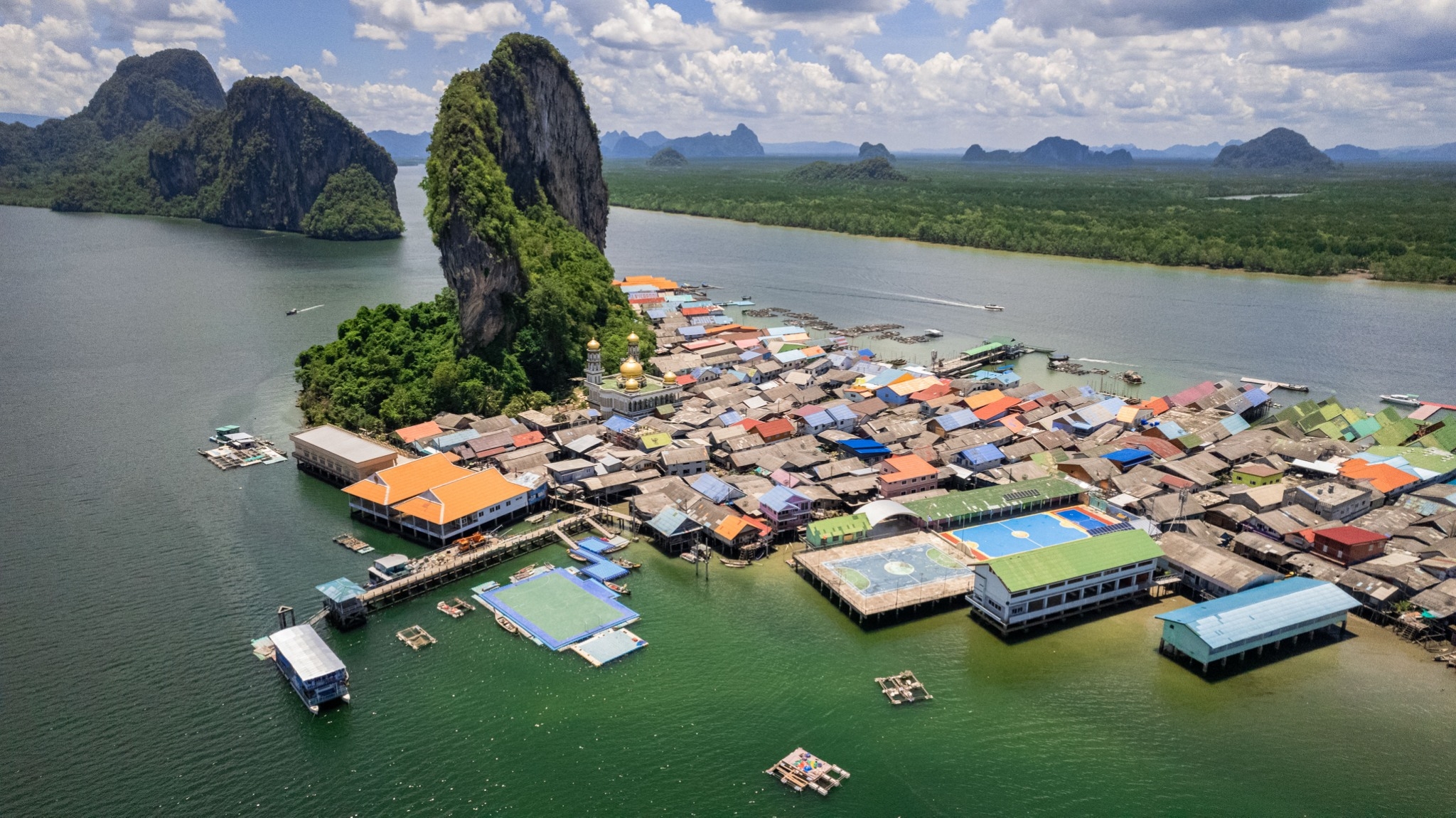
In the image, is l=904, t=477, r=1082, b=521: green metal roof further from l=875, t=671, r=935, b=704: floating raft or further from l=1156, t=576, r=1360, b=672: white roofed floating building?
l=875, t=671, r=935, b=704: floating raft

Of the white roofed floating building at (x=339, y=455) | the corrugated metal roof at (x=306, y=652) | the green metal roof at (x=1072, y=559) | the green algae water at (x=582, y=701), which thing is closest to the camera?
the green algae water at (x=582, y=701)

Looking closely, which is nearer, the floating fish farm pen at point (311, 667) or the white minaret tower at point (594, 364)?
the floating fish farm pen at point (311, 667)

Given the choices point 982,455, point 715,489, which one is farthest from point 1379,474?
point 715,489

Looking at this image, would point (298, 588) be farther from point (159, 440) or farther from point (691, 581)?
point (159, 440)

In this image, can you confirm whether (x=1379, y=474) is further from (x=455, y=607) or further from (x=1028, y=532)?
(x=455, y=607)

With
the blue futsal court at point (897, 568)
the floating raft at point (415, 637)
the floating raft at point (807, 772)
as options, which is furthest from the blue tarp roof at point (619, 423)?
the floating raft at point (807, 772)

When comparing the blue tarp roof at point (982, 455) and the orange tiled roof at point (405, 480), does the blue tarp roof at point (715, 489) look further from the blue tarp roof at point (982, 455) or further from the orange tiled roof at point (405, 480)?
the blue tarp roof at point (982, 455)
